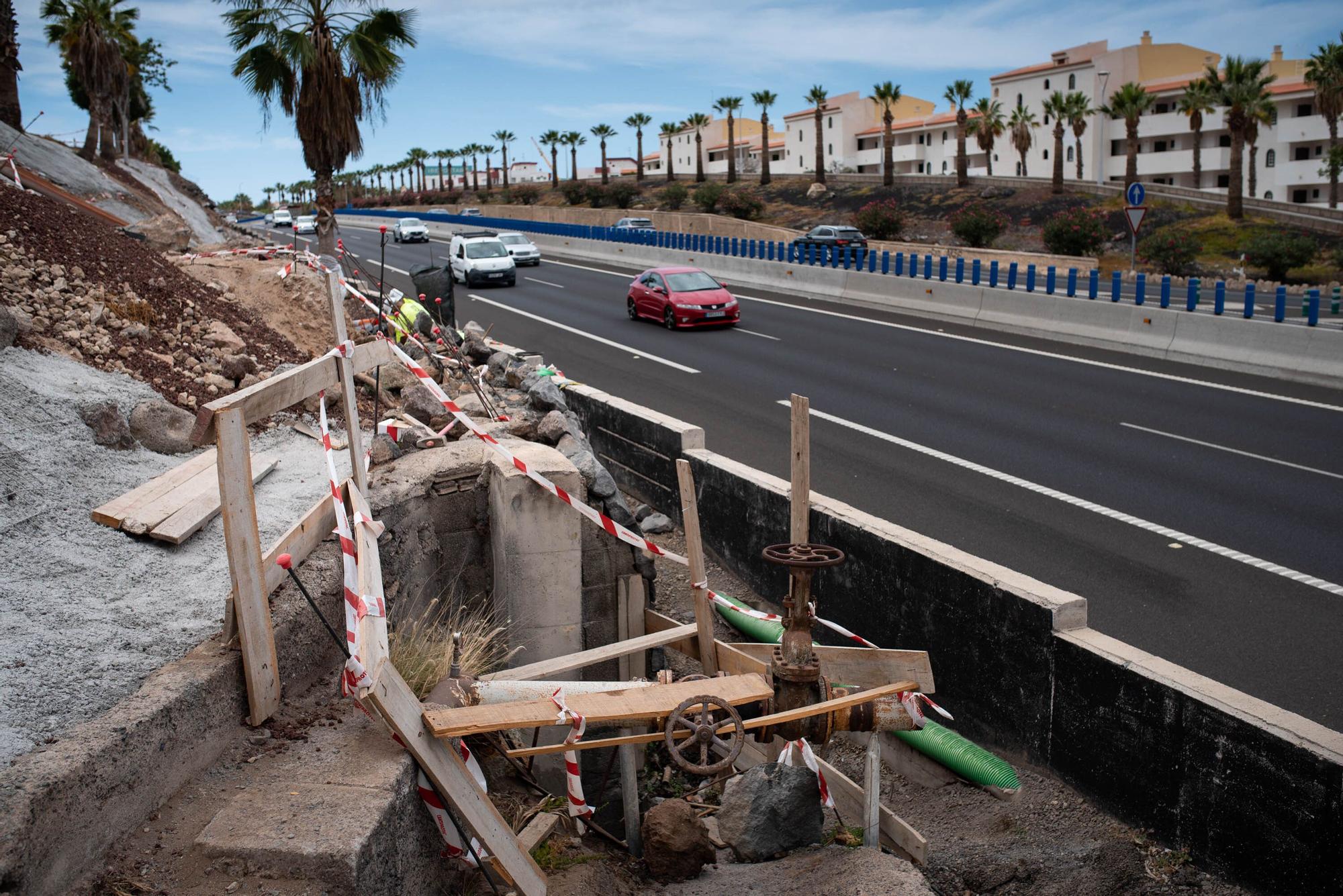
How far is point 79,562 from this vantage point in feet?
18.3

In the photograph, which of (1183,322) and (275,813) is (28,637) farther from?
(1183,322)

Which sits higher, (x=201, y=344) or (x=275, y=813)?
(x=201, y=344)

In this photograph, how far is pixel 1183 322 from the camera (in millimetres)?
19469

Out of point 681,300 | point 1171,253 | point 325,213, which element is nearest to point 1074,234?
point 1171,253

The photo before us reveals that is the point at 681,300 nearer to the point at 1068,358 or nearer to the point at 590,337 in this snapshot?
the point at 590,337

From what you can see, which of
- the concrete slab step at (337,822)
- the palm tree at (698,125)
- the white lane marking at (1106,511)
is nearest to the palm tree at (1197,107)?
the palm tree at (698,125)

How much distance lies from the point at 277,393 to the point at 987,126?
249 ft

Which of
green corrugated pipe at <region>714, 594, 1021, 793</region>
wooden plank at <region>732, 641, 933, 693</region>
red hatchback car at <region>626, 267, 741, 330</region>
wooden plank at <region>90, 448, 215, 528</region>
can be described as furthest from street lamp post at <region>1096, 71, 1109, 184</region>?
wooden plank at <region>90, 448, 215, 528</region>

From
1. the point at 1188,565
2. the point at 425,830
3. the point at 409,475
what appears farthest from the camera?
the point at 1188,565

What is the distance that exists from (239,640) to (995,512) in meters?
8.10

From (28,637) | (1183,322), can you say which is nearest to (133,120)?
(1183,322)

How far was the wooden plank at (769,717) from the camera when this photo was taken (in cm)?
500

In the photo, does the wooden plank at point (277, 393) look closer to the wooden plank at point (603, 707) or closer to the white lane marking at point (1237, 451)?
the wooden plank at point (603, 707)

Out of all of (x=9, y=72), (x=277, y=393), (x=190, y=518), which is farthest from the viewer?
(x=9, y=72)
